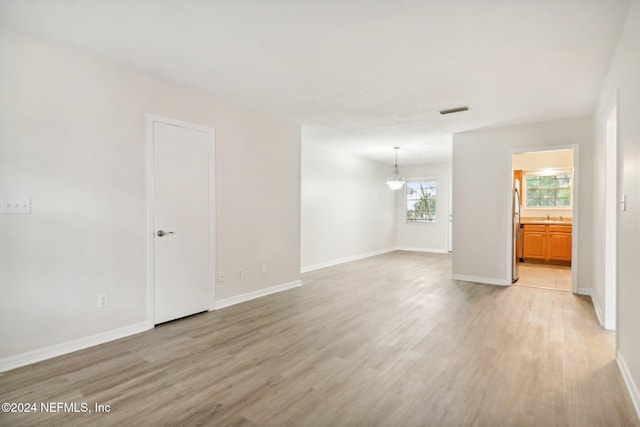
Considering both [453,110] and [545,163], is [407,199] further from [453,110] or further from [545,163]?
[453,110]

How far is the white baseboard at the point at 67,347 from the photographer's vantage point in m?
2.56

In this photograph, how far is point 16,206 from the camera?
2.60 m

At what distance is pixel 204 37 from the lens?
2654 mm

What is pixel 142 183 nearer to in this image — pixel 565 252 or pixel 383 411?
pixel 383 411

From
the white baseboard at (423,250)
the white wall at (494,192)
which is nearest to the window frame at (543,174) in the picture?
the white baseboard at (423,250)

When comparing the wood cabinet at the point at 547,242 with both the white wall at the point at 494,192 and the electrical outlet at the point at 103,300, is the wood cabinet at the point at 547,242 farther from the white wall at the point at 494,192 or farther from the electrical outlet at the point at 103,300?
the electrical outlet at the point at 103,300

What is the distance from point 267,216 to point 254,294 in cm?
113

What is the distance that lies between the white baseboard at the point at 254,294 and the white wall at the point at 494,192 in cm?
292

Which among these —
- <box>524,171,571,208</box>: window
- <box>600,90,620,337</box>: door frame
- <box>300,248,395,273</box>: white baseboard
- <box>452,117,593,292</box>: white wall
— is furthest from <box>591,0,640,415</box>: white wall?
<box>524,171,571,208</box>: window

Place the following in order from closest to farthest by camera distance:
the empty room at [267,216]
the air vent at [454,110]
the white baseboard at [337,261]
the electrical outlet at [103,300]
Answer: the empty room at [267,216] → the electrical outlet at [103,300] → the air vent at [454,110] → the white baseboard at [337,261]

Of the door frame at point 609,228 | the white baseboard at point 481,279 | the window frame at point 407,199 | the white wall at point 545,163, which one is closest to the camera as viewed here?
the door frame at point 609,228

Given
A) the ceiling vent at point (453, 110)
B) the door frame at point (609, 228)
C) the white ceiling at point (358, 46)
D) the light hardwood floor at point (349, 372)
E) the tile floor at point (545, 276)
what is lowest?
the light hardwood floor at point (349, 372)

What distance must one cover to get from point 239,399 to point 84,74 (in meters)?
3.07

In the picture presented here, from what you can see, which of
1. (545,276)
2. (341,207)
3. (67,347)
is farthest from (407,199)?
(67,347)
